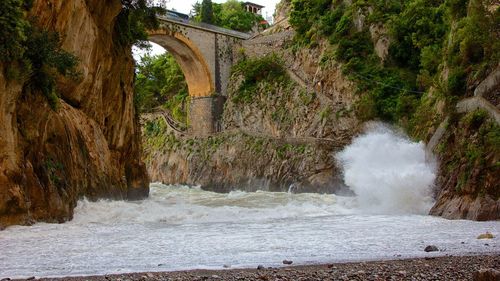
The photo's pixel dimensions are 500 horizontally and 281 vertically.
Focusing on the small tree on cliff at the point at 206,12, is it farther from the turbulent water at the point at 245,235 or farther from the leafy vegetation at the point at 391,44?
the turbulent water at the point at 245,235

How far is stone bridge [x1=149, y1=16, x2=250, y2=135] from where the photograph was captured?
160 feet

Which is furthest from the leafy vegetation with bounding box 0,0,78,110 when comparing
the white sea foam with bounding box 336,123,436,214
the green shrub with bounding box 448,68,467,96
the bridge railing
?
the bridge railing

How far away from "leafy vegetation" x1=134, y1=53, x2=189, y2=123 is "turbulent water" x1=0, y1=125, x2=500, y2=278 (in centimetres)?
3580

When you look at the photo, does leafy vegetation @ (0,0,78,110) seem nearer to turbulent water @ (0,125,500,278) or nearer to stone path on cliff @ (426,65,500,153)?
turbulent water @ (0,125,500,278)

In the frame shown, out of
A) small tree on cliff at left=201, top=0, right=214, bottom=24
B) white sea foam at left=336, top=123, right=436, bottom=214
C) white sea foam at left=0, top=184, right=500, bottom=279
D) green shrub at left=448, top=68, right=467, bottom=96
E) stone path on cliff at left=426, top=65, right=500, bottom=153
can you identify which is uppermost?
small tree on cliff at left=201, top=0, right=214, bottom=24

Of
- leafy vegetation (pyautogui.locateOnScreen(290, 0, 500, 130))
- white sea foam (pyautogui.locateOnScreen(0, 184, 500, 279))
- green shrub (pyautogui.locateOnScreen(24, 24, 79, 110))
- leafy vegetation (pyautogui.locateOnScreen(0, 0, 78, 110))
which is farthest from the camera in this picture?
leafy vegetation (pyautogui.locateOnScreen(290, 0, 500, 130))

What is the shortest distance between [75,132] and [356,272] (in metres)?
14.2

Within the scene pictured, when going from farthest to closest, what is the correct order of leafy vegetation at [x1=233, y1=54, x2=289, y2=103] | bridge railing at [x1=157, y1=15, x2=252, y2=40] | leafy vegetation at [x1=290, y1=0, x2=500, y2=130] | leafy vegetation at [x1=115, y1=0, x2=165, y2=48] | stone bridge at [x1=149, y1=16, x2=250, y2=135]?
stone bridge at [x1=149, y1=16, x2=250, y2=135], bridge railing at [x1=157, y1=15, x2=252, y2=40], leafy vegetation at [x1=233, y1=54, x2=289, y2=103], leafy vegetation at [x1=290, y1=0, x2=500, y2=130], leafy vegetation at [x1=115, y1=0, x2=165, y2=48]

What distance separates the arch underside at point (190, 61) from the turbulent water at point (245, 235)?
30590 millimetres

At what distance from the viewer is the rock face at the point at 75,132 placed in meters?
13.2

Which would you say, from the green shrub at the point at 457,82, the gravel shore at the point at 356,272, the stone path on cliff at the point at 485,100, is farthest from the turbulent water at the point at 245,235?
the green shrub at the point at 457,82

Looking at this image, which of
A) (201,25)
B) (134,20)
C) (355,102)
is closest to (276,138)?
(355,102)

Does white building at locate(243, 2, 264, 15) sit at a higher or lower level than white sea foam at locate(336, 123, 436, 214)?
higher

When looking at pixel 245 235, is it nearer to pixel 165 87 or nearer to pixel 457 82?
pixel 457 82
